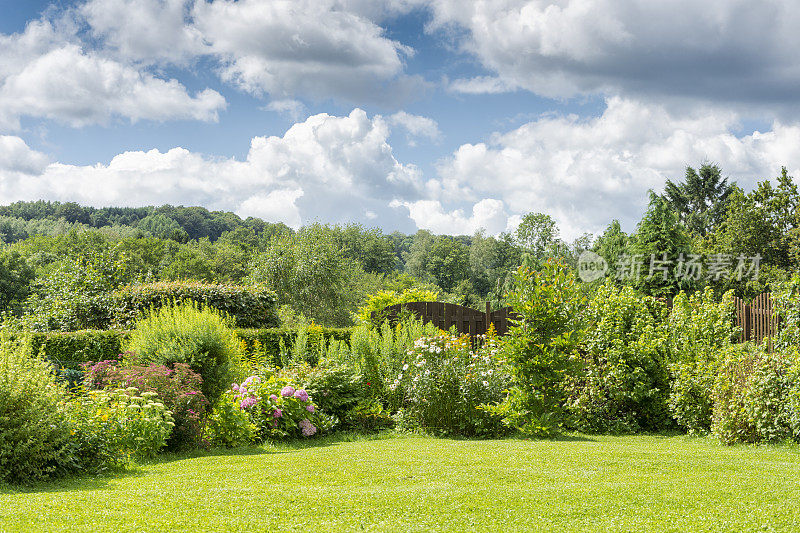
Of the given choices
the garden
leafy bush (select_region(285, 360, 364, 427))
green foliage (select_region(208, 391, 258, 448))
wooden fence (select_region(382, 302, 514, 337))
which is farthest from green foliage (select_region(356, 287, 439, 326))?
green foliage (select_region(208, 391, 258, 448))

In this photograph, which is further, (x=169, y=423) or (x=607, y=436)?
(x=607, y=436)

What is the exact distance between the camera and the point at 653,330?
9375 millimetres

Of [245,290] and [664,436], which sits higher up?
[245,290]

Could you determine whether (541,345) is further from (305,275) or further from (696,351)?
(305,275)

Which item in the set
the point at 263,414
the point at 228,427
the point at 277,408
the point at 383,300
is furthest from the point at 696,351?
the point at 383,300

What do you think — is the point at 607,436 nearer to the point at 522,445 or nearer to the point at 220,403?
the point at 522,445

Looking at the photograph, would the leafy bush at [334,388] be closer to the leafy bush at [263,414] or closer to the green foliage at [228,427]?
the leafy bush at [263,414]

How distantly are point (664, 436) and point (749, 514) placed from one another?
494 centimetres

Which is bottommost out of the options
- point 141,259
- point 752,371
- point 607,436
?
point 607,436

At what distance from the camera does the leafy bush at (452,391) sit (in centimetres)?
827

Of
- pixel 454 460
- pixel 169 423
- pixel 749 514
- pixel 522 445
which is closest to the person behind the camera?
pixel 749 514

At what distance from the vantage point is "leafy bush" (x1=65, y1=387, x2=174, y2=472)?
235 inches

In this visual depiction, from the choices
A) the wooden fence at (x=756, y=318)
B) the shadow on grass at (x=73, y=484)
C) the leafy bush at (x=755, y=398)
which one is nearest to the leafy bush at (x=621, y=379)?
the leafy bush at (x=755, y=398)

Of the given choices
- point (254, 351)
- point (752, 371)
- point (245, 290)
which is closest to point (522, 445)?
point (752, 371)
